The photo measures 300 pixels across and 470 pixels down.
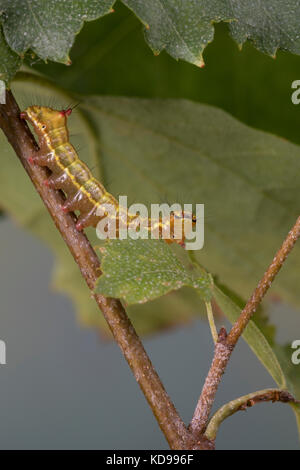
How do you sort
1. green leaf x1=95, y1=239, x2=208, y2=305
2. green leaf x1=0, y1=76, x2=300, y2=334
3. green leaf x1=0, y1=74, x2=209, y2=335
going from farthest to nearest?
green leaf x1=0, y1=74, x2=209, y2=335 → green leaf x1=0, y1=76, x2=300, y2=334 → green leaf x1=95, y1=239, x2=208, y2=305

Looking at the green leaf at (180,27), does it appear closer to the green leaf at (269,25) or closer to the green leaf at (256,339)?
the green leaf at (269,25)

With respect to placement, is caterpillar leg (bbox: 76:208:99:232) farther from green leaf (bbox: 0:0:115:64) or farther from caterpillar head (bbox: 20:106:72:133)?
green leaf (bbox: 0:0:115:64)

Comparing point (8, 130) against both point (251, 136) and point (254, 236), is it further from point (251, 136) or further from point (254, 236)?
point (254, 236)

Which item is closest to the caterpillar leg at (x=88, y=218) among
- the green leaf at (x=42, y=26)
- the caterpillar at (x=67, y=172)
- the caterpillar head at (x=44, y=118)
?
the caterpillar at (x=67, y=172)

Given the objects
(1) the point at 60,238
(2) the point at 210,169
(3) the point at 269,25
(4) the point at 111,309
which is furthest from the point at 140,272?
(1) the point at 60,238

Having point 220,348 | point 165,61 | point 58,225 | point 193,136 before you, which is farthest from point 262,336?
point 165,61

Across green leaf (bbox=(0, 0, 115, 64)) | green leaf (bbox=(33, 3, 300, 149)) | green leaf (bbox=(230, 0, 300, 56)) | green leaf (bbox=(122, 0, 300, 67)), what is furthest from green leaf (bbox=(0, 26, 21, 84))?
green leaf (bbox=(33, 3, 300, 149))

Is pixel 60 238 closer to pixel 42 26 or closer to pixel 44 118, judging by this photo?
pixel 44 118
